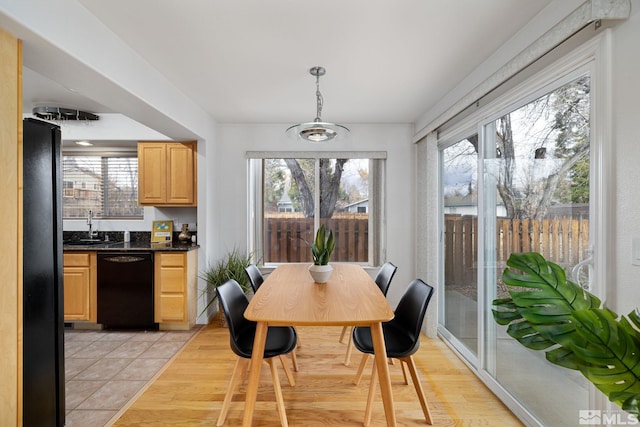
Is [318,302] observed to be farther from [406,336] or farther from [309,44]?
[309,44]

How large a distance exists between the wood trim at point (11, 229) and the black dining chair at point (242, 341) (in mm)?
938

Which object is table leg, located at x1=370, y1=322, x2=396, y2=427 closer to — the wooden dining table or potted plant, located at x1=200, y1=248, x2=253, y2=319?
the wooden dining table

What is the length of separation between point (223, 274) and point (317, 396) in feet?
6.02

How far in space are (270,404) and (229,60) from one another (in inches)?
95.5

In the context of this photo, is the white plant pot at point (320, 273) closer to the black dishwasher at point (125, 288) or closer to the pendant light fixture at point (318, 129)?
the pendant light fixture at point (318, 129)

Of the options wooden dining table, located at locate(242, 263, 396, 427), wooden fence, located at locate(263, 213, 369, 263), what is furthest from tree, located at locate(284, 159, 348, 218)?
wooden dining table, located at locate(242, 263, 396, 427)

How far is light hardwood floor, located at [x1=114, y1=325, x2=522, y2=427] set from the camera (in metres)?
2.03

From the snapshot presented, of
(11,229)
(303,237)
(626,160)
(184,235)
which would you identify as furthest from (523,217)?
(184,235)

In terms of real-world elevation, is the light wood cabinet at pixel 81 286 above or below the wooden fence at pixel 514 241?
below

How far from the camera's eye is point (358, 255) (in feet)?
13.7

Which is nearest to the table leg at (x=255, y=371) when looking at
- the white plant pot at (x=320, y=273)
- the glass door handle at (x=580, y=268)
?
the white plant pot at (x=320, y=273)

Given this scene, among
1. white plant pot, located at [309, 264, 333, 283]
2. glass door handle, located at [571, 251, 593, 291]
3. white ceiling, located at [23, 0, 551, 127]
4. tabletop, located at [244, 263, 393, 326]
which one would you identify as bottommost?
tabletop, located at [244, 263, 393, 326]

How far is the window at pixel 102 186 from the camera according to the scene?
4168 mm

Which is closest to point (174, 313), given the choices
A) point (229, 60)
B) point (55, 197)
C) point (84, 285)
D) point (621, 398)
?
point (84, 285)
